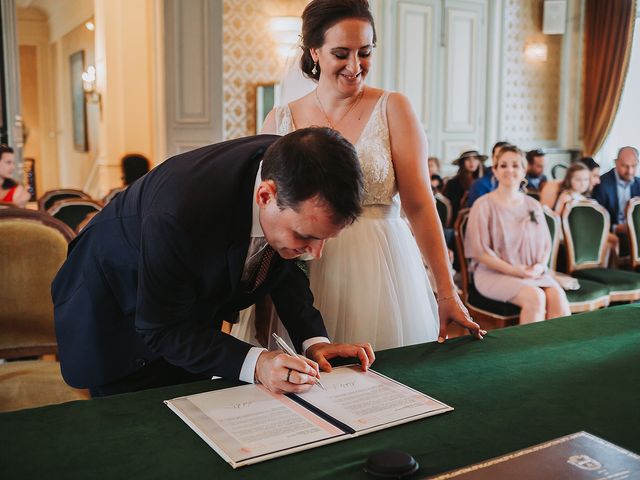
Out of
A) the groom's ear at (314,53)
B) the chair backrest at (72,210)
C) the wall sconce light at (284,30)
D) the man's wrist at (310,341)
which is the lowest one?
the man's wrist at (310,341)

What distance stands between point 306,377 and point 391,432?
0.76 feet

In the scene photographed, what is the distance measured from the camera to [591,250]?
517 cm

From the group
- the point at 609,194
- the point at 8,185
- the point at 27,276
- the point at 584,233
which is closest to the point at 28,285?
the point at 27,276

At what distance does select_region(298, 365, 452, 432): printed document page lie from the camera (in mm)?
1351

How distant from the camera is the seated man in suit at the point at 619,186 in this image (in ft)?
21.9

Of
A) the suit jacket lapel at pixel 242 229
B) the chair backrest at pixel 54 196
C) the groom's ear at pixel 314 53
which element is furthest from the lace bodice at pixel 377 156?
the chair backrest at pixel 54 196

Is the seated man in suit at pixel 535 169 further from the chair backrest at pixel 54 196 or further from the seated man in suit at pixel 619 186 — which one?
the chair backrest at pixel 54 196

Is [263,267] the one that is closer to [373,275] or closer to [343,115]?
[373,275]

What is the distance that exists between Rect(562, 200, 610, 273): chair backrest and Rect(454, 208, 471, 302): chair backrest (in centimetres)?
87

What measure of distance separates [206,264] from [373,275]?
84 cm

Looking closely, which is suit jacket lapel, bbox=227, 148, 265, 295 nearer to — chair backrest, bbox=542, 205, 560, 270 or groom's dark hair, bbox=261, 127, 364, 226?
groom's dark hair, bbox=261, 127, 364, 226

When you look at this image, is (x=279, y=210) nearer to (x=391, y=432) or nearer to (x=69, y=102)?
(x=391, y=432)

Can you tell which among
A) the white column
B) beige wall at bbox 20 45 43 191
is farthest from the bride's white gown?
beige wall at bbox 20 45 43 191

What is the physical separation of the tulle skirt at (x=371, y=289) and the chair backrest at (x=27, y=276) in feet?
2.21
